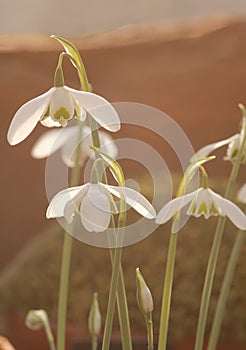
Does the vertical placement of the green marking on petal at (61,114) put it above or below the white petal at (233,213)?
above

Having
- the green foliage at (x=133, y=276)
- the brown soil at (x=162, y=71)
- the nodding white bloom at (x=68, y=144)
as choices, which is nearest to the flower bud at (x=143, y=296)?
the nodding white bloom at (x=68, y=144)

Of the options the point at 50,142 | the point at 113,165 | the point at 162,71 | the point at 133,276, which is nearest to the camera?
the point at 113,165

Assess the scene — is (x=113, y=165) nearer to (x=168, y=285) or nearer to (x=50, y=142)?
(x=168, y=285)

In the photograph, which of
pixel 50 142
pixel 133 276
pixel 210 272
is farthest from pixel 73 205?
pixel 133 276

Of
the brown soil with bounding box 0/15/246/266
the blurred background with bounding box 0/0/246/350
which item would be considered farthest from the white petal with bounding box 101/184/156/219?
the brown soil with bounding box 0/15/246/266

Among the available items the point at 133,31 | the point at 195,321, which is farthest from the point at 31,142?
the point at 195,321

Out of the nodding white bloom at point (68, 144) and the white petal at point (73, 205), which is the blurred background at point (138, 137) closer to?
the nodding white bloom at point (68, 144)
